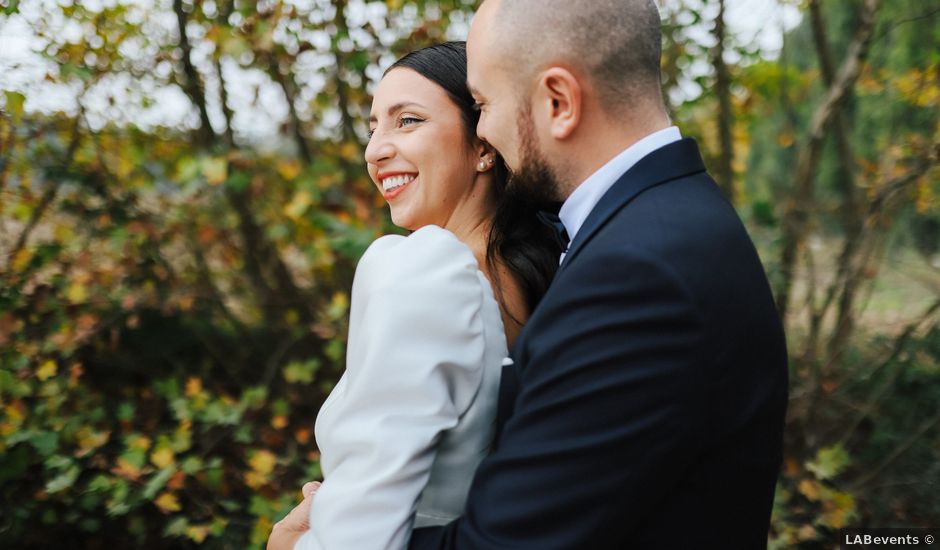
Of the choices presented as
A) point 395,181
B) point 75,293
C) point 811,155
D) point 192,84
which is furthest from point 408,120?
point 811,155

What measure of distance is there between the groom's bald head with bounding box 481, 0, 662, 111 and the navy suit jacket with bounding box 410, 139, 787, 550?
0.22 meters

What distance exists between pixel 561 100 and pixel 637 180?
0.21 meters

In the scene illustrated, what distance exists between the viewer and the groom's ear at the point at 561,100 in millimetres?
1353

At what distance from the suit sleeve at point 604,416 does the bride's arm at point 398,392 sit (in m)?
0.19

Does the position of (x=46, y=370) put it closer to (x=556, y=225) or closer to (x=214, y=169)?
(x=214, y=169)

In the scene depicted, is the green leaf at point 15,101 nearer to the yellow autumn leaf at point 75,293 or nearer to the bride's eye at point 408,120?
the yellow autumn leaf at point 75,293

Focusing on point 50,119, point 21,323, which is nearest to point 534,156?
point 21,323

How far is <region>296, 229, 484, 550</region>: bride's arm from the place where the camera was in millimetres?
1286

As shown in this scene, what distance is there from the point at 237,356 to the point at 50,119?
186 cm

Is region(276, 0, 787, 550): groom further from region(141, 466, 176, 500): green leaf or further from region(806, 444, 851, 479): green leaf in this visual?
region(806, 444, 851, 479): green leaf

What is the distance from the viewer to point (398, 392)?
1312 millimetres

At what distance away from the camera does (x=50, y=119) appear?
3812mm

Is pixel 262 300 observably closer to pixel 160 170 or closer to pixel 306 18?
pixel 160 170

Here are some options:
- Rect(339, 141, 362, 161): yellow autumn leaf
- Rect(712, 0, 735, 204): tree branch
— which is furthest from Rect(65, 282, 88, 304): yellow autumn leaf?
Rect(712, 0, 735, 204): tree branch
